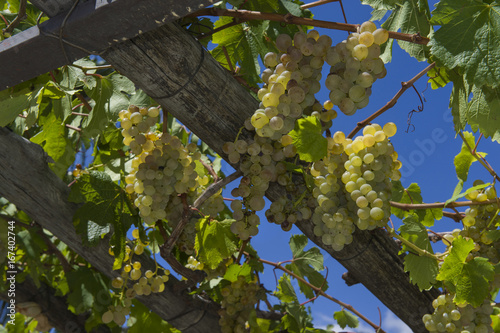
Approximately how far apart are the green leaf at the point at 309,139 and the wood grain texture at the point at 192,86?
15cm

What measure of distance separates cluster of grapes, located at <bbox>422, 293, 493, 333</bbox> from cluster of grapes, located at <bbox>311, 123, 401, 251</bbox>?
435mm

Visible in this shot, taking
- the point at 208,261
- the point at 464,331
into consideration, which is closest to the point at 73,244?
the point at 208,261

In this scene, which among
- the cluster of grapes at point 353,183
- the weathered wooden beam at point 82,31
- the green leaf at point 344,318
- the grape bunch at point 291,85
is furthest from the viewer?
the green leaf at point 344,318

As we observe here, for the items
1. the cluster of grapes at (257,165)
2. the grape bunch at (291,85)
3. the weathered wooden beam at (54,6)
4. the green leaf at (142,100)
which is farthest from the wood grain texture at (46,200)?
the grape bunch at (291,85)

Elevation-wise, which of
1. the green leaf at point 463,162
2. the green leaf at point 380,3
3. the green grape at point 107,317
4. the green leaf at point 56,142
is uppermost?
the green leaf at point 463,162

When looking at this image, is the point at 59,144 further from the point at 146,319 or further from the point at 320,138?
the point at 320,138

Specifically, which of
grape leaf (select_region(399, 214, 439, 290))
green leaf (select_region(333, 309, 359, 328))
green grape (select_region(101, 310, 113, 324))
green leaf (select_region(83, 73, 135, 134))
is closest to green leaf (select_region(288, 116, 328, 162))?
grape leaf (select_region(399, 214, 439, 290))

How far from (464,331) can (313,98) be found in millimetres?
803

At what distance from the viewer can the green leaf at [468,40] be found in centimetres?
96

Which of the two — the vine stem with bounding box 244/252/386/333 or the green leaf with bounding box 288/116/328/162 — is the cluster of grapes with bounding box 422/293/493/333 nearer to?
the vine stem with bounding box 244/252/386/333

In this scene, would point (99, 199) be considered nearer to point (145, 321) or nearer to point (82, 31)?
point (82, 31)

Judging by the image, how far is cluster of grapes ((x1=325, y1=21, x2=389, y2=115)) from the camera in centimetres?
103
